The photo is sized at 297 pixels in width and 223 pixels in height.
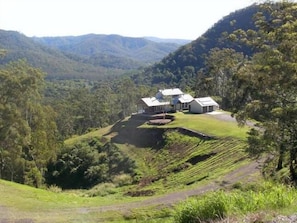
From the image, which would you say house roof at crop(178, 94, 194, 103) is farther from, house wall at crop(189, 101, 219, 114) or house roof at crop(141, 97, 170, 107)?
house roof at crop(141, 97, 170, 107)

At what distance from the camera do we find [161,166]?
42812mm

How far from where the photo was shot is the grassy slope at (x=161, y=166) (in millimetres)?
20953

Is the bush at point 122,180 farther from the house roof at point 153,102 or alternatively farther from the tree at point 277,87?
the tree at point 277,87

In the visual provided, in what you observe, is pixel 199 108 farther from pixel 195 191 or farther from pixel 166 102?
pixel 195 191

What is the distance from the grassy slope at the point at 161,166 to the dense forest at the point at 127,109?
293 cm

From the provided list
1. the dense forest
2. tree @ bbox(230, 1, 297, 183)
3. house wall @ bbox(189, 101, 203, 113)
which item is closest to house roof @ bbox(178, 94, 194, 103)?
house wall @ bbox(189, 101, 203, 113)

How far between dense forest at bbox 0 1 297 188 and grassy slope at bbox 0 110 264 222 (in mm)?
2928

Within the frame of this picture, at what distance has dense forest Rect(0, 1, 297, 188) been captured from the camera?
65.7 feet

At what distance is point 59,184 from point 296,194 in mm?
43169

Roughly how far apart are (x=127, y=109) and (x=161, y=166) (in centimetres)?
5718

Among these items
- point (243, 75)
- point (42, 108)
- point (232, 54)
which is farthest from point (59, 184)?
point (232, 54)

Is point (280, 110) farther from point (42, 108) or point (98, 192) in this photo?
point (42, 108)

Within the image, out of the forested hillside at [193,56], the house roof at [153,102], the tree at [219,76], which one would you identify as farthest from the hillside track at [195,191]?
the forested hillside at [193,56]

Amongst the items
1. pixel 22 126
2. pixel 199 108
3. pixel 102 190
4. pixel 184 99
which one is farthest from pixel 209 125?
pixel 22 126
